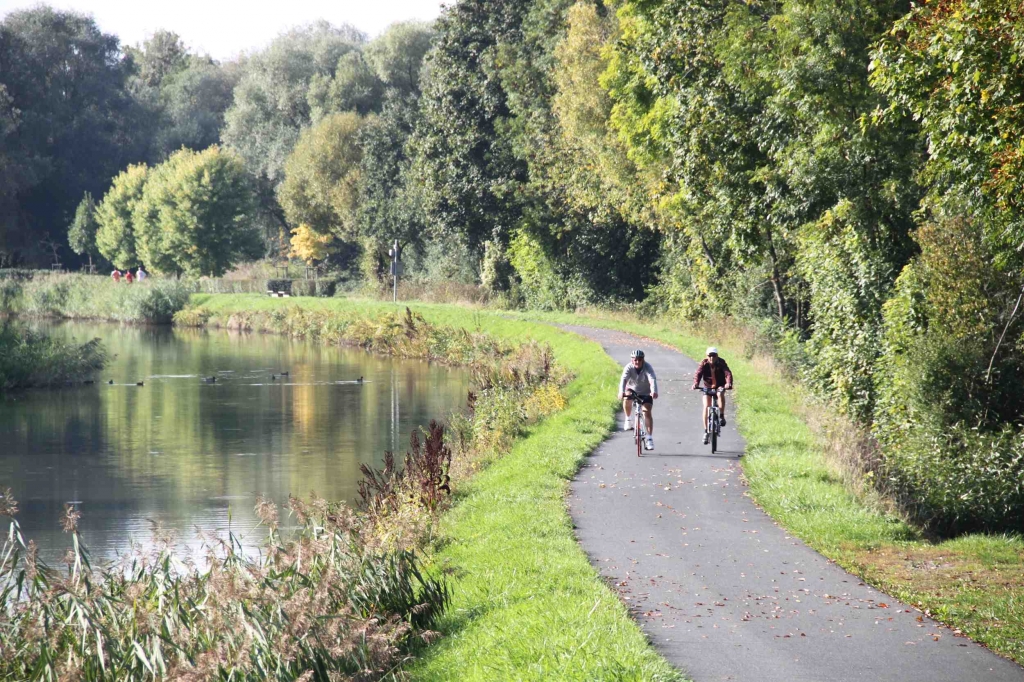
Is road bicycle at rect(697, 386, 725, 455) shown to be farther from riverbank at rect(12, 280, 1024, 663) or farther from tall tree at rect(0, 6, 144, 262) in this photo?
tall tree at rect(0, 6, 144, 262)

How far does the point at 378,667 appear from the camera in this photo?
9.16 meters

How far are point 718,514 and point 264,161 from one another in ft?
228

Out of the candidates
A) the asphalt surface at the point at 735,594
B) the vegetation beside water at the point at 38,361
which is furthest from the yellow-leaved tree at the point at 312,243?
the asphalt surface at the point at 735,594

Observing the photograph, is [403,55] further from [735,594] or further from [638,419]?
[735,594]

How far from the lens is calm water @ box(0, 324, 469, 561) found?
17.8 metres

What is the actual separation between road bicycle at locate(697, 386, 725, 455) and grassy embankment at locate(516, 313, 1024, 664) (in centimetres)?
57

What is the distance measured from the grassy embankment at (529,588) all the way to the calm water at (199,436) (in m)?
2.81

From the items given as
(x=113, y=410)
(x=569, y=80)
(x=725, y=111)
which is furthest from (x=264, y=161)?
(x=725, y=111)

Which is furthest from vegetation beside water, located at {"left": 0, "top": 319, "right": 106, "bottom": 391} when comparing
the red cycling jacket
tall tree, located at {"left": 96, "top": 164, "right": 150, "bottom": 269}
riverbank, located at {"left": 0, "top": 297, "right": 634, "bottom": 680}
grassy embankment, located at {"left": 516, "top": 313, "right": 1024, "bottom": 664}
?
tall tree, located at {"left": 96, "top": 164, "right": 150, "bottom": 269}

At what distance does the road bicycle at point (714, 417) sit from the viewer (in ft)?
57.3

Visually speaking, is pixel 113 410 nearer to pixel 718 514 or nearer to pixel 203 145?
pixel 718 514

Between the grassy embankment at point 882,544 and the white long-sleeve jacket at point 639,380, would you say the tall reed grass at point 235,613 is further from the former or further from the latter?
the white long-sleeve jacket at point 639,380

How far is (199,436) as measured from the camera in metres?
25.5

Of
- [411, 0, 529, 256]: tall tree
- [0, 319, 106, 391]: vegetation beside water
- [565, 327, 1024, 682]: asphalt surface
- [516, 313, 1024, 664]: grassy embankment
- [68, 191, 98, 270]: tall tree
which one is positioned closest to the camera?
[565, 327, 1024, 682]: asphalt surface
